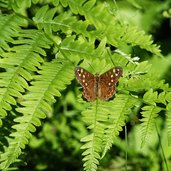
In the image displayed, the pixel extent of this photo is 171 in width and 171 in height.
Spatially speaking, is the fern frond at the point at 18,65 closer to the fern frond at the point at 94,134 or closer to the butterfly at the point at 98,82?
the butterfly at the point at 98,82

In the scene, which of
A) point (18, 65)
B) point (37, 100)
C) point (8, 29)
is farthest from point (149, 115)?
point (8, 29)

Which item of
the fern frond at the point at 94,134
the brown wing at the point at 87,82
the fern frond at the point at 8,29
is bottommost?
the fern frond at the point at 94,134

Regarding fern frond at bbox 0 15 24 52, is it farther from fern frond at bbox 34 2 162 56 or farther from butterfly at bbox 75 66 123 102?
butterfly at bbox 75 66 123 102

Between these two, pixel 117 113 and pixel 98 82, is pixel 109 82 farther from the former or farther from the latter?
pixel 117 113

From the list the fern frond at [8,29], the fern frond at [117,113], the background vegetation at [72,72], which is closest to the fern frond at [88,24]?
the background vegetation at [72,72]

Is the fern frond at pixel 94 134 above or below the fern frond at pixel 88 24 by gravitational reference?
below

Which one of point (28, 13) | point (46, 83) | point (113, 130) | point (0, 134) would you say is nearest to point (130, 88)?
point (113, 130)

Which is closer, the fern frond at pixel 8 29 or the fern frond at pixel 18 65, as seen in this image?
the fern frond at pixel 18 65

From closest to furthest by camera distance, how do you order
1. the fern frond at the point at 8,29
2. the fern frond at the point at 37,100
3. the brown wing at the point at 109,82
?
the fern frond at the point at 37,100 < the brown wing at the point at 109,82 < the fern frond at the point at 8,29

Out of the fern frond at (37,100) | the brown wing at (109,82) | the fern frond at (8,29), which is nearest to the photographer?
the fern frond at (37,100)
